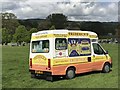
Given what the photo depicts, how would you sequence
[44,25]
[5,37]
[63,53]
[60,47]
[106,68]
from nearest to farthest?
[60,47], [63,53], [106,68], [5,37], [44,25]

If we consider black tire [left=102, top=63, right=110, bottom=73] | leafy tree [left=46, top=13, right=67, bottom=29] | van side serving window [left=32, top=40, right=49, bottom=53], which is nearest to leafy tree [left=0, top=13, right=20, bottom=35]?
leafy tree [left=46, top=13, right=67, bottom=29]

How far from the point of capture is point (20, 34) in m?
101

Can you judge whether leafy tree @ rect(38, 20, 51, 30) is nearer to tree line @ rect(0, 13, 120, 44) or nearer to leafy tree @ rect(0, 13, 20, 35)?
tree line @ rect(0, 13, 120, 44)

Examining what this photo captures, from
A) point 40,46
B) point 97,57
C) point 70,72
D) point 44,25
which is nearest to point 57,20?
point 44,25

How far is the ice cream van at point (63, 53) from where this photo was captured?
1352 centimetres

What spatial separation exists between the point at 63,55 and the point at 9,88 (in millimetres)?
3514

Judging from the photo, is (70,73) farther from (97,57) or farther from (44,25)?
(44,25)

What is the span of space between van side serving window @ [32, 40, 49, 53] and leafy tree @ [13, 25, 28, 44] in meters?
85.8

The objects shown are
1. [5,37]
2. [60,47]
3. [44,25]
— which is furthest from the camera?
[44,25]

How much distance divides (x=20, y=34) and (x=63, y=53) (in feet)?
290

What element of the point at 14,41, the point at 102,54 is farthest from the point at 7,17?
the point at 102,54

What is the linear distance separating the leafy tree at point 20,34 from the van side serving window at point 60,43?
3418 inches

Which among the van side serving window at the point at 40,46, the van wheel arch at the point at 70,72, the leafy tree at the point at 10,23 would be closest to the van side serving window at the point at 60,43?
the van side serving window at the point at 40,46

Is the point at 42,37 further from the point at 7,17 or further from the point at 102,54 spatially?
the point at 7,17
